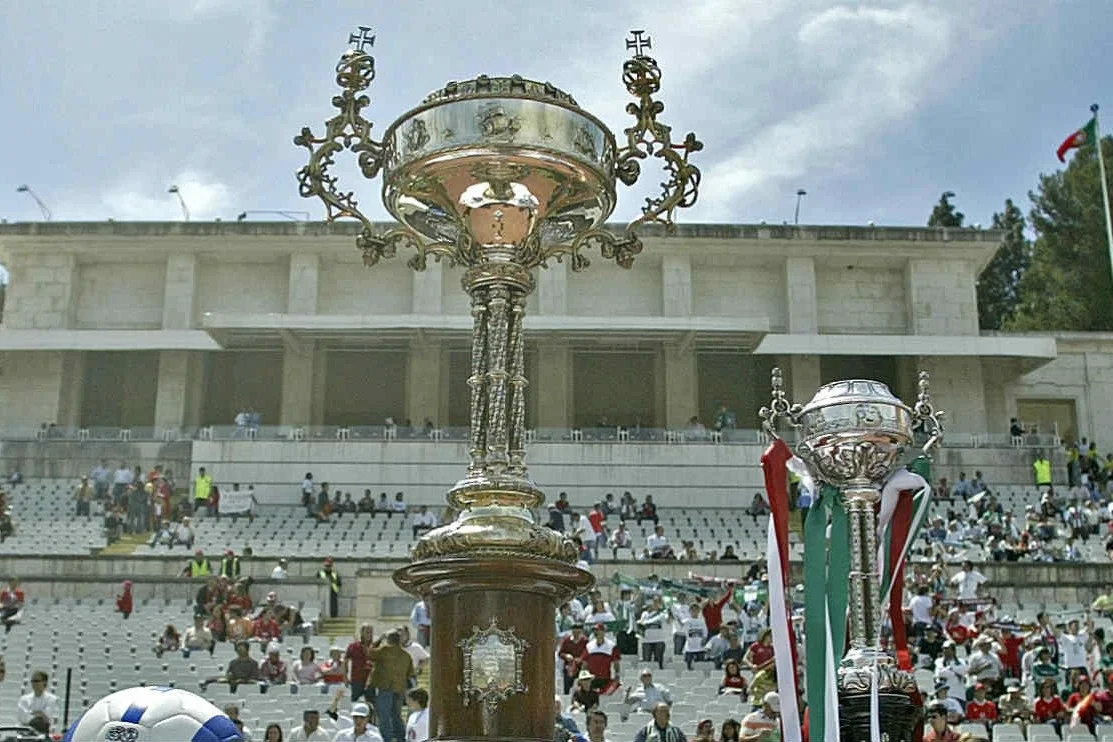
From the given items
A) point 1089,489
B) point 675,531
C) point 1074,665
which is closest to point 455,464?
point 675,531

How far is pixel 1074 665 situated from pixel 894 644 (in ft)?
46.8

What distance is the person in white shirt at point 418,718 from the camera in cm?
1220

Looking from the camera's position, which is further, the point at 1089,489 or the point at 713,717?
the point at 1089,489

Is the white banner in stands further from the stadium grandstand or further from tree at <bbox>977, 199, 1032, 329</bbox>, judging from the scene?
tree at <bbox>977, 199, 1032, 329</bbox>

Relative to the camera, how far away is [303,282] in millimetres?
48094

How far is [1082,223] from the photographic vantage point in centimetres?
6059

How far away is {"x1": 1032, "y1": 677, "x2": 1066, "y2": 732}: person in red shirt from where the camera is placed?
1814cm

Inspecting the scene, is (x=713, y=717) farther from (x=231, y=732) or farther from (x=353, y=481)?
(x=353, y=481)

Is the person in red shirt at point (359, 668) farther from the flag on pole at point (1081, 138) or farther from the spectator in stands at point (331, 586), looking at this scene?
the flag on pole at point (1081, 138)

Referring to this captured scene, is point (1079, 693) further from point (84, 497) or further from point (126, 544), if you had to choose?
point (84, 497)

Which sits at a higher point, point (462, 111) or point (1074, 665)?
point (462, 111)

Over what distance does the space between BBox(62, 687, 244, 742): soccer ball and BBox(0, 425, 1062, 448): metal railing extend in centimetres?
3555

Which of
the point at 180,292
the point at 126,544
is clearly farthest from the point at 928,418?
the point at 180,292

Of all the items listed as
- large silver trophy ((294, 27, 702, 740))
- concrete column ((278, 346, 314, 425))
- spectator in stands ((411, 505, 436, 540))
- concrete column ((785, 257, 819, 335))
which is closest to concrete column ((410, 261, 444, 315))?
concrete column ((278, 346, 314, 425))
